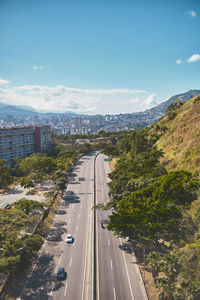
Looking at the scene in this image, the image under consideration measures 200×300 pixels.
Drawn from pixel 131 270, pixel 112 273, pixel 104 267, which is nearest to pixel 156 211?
pixel 131 270

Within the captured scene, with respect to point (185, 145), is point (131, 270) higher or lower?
lower

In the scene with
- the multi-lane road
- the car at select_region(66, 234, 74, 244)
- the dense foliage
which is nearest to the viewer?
the dense foliage

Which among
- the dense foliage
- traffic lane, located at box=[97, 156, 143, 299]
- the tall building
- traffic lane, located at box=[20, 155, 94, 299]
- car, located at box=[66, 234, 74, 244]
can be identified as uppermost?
the tall building

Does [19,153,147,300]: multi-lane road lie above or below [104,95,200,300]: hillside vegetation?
below

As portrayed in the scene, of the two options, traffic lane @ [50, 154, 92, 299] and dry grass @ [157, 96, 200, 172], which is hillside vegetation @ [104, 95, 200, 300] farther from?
traffic lane @ [50, 154, 92, 299]

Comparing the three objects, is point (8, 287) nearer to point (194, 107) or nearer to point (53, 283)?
point (53, 283)

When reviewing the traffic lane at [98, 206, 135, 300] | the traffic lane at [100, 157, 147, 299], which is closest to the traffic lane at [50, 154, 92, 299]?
the traffic lane at [98, 206, 135, 300]

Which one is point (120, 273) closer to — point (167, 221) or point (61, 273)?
point (61, 273)
